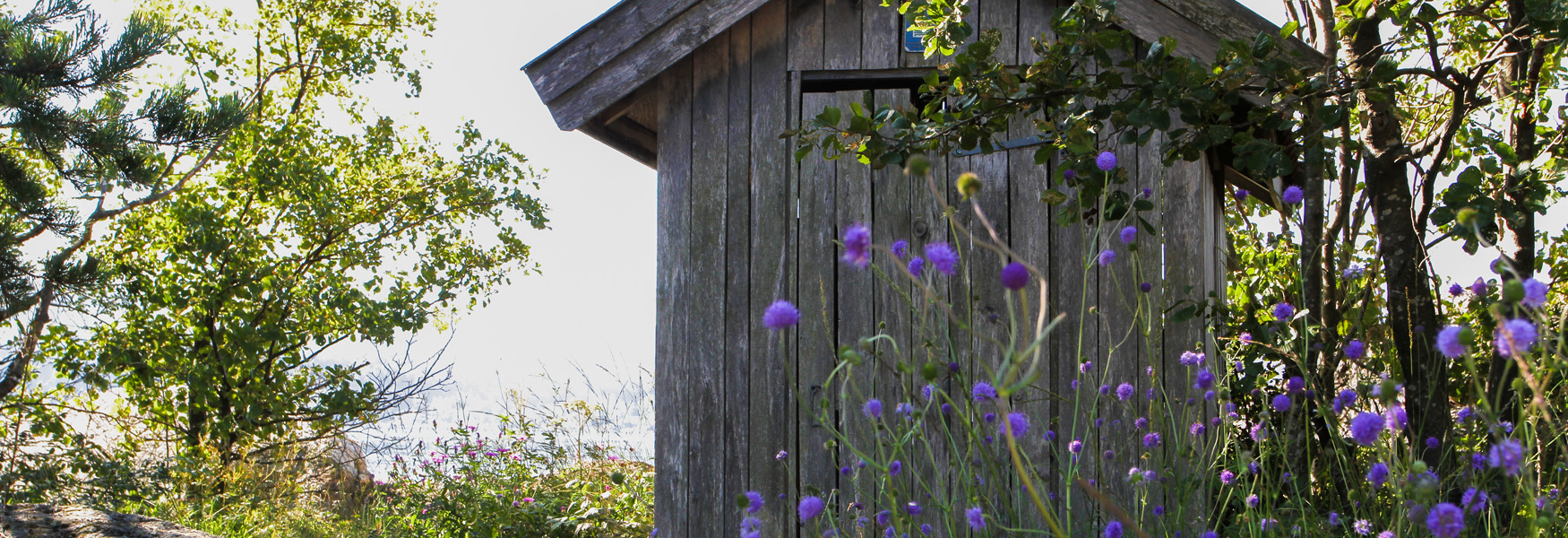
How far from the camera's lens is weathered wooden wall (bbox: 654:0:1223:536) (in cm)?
352

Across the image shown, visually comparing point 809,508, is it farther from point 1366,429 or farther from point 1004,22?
point 1004,22

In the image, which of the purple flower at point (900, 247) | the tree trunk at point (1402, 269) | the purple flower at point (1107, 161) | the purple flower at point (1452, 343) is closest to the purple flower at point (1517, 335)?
the purple flower at point (1452, 343)

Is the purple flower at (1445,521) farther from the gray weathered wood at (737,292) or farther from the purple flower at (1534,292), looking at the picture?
the gray weathered wood at (737,292)

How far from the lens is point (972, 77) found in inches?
114

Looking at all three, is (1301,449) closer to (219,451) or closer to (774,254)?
(774,254)

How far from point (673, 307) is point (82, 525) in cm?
270

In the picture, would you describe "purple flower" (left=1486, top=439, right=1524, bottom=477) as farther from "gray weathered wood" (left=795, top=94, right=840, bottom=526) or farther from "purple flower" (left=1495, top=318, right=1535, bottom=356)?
"gray weathered wood" (left=795, top=94, right=840, bottom=526)

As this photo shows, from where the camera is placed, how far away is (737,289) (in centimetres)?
369

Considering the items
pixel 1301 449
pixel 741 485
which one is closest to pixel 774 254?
pixel 741 485

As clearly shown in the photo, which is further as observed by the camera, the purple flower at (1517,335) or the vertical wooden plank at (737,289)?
the vertical wooden plank at (737,289)

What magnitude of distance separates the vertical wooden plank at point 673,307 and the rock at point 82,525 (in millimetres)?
2049

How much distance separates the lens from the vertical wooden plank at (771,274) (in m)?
3.62

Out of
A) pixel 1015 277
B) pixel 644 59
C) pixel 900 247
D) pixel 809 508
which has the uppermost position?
pixel 644 59

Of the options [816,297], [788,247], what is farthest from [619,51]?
[816,297]
